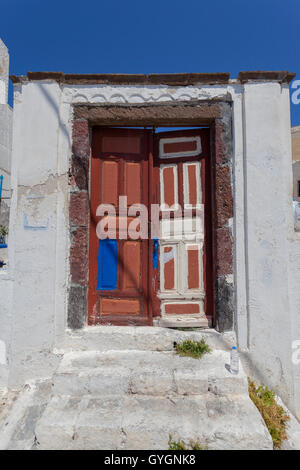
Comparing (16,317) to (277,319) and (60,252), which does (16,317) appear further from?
(277,319)

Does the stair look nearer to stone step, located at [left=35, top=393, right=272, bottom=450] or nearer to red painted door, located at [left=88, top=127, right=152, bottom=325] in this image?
stone step, located at [left=35, top=393, right=272, bottom=450]

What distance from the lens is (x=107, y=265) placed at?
3.22 m

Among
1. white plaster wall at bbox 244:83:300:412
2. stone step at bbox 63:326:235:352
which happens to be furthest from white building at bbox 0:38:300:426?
stone step at bbox 63:326:235:352

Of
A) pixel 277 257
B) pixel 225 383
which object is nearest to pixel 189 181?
pixel 277 257

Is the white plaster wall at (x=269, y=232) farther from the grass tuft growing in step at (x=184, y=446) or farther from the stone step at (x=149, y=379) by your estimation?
the grass tuft growing in step at (x=184, y=446)

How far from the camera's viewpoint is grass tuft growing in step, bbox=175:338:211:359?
2.80 metres

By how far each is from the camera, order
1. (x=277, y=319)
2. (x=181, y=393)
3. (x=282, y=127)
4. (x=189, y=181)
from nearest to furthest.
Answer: (x=181, y=393) → (x=277, y=319) → (x=282, y=127) → (x=189, y=181)

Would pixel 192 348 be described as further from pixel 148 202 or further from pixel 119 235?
pixel 148 202

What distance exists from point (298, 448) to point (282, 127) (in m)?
3.12

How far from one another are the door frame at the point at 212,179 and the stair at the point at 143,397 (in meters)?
0.39

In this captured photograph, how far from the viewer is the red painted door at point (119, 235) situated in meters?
3.20

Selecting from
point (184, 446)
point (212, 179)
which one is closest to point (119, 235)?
point (212, 179)

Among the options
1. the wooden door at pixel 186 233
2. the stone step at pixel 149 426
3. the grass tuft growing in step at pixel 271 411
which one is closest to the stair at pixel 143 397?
the stone step at pixel 149 426

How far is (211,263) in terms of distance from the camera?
3221 millimetres
